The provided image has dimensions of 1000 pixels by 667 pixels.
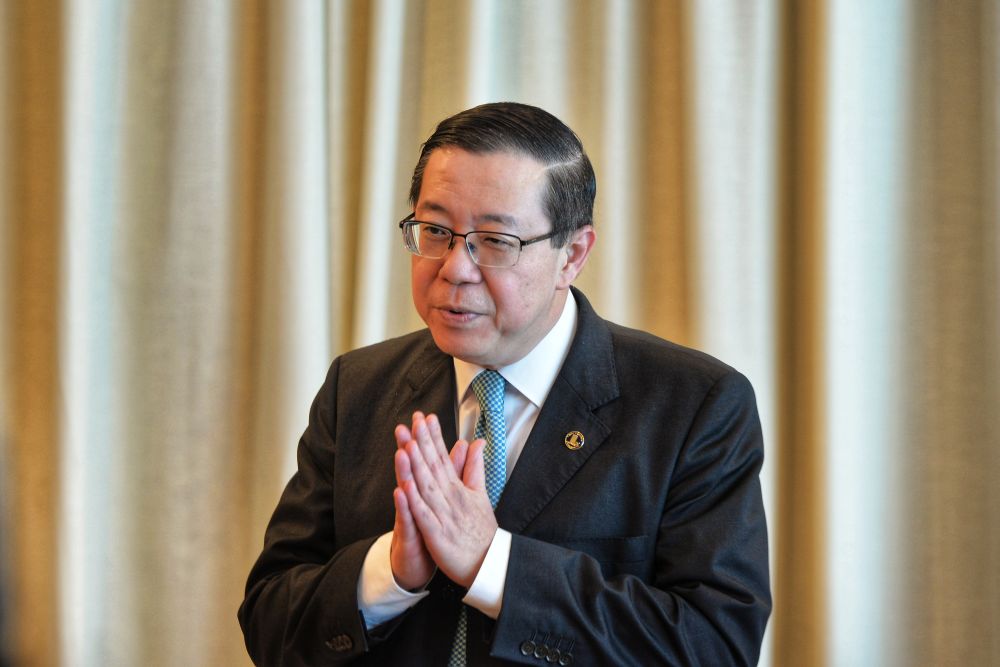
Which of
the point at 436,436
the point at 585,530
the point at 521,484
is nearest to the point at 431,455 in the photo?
the point at 436,436

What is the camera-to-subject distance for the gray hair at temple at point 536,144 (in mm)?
1948

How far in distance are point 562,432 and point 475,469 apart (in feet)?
0.70

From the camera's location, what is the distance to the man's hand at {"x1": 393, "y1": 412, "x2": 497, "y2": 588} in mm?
1776

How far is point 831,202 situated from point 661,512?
1.14 m

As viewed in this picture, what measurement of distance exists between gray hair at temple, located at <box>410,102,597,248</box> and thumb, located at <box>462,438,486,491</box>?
16.4 inches

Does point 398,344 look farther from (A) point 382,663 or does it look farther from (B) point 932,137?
(B) point 932,137

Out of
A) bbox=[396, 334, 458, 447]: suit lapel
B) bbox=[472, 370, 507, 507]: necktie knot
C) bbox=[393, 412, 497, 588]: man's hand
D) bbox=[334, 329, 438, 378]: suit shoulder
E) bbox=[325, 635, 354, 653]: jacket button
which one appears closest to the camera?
bbox=[393, 412, 497, 588]: man's hand

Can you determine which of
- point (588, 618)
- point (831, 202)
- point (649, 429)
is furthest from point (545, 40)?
point (588, 618)

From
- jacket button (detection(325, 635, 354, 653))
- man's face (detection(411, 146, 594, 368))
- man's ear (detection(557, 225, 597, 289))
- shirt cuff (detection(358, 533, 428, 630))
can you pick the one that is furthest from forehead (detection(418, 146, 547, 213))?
jacket button (detection(325, 635, 354, 653))

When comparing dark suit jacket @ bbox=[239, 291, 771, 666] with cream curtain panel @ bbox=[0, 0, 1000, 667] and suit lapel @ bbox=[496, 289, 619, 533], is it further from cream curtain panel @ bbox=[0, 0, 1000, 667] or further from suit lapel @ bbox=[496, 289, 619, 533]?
cream curtain panel @ bbox=[0, 0, 1000, 667]

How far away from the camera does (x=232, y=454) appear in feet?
10.3

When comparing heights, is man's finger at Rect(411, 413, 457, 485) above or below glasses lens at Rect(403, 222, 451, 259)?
below

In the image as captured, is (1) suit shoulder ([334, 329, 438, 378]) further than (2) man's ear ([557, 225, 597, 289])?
Yes

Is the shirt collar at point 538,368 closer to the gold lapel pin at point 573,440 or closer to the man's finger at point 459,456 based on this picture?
the gold lapel pin at point 573,440
